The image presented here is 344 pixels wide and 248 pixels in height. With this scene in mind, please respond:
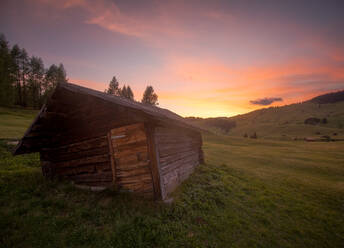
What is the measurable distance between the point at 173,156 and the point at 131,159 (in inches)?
105

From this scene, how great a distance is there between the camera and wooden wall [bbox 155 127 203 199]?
707 cm

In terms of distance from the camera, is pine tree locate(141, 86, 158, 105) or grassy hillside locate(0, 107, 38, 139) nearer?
grassy hillside locate(0, 107, 38, 139)

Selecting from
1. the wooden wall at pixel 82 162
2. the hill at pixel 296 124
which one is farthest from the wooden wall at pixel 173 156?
the hill at pixel 296 124

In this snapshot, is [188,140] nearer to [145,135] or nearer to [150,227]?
[145,135]

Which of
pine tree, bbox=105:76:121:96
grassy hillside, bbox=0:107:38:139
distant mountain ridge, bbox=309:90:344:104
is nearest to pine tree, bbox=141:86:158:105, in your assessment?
pine tree, bbox=105:76:121:96

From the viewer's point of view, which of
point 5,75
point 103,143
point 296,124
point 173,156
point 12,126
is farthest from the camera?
point 296,124

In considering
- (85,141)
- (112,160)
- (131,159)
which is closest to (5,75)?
(85,141)

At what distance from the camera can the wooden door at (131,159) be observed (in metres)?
6.45

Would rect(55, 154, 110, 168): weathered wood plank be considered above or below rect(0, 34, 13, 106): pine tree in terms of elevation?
below

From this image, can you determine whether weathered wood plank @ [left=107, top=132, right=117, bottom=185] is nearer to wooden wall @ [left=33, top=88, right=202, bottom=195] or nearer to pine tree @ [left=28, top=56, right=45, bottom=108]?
wooden wall @ [left=33, top=88, right=202, bottom=195]

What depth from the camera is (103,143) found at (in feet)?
23.7

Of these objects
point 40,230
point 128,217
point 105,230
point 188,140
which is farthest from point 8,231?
point 188,140

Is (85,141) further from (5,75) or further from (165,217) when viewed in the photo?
(5,75)

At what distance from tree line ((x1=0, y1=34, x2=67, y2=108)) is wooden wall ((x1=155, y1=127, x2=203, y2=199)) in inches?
1823
